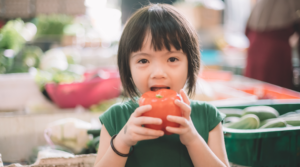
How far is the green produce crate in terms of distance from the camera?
4.09 feet

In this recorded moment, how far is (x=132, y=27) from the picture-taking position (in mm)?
1030

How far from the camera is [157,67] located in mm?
962

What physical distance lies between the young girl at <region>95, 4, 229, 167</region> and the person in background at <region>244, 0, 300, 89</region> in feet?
8.63

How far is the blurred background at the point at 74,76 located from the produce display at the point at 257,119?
11cm

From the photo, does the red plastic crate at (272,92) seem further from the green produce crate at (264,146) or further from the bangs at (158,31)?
the bangs at (158,31)

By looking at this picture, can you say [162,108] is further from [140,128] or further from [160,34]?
[160,34]

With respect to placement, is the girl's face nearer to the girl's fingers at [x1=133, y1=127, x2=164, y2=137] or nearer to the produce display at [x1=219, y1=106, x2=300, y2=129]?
the girl's fingers at [x1=133, y1=127, x2=164, y2=137]

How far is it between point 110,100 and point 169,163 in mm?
1120

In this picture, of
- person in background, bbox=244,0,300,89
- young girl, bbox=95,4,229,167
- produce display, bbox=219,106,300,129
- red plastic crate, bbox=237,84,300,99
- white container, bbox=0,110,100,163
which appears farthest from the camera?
person in background, bbox=244,0,300,89

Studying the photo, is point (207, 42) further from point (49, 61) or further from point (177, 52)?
point (177, 52)

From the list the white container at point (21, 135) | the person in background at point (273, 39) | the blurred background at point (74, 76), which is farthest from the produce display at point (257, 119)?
the person in background at point (273, 39)

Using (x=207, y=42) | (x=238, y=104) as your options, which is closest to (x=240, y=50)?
(x=207, y=42)

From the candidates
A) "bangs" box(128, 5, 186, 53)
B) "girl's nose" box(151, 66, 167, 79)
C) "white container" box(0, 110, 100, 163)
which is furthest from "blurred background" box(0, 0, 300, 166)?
"girl's nose" box(151, 66, 167, 79)

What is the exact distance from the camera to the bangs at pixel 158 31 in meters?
0.97
